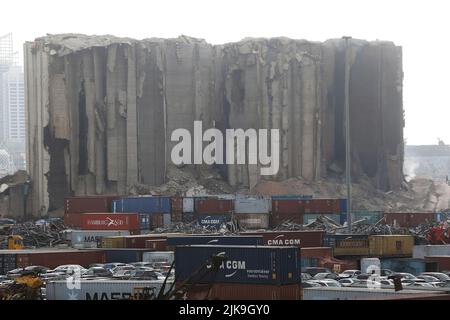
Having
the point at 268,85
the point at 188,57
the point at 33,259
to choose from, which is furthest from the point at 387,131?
the point at 33,259

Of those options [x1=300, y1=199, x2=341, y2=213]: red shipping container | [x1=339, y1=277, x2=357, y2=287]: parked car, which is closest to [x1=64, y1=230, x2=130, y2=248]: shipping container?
[x1=300, y1=199, x2=341, y2=213]: red shipping container

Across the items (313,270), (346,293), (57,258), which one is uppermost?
(346,293)

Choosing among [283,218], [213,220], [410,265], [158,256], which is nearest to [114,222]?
[213,220]

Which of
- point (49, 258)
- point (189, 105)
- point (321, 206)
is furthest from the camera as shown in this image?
point (189, 105)

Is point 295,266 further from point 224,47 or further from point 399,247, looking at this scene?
point 224,47

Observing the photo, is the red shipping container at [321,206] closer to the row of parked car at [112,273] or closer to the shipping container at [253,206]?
the shipping container at [253,206]

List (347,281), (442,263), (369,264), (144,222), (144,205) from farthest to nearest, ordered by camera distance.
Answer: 1. (144,205)
2. (144,222)
3. (442,263)
4. (369,264)
5. (347,281)

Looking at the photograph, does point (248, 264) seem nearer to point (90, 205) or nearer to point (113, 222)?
point (113, 222)

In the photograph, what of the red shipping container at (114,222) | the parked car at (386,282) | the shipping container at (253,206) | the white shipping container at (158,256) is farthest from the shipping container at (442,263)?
the shipping container at (253,206)
